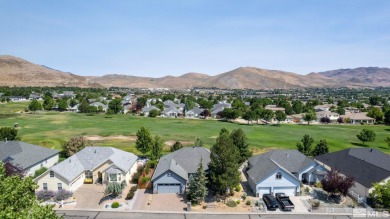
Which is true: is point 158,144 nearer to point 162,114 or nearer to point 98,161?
point 98,161

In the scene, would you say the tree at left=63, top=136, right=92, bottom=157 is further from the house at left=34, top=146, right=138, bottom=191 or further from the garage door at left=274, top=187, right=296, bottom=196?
the garage door at left=274, top=187, right=296, bottom=196

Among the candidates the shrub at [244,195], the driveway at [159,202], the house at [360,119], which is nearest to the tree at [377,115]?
the house at [360,119]

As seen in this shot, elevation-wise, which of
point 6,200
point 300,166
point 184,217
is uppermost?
point 6,200

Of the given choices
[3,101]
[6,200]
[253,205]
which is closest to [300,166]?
[253,205]

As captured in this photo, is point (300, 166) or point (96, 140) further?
point (96, 140)

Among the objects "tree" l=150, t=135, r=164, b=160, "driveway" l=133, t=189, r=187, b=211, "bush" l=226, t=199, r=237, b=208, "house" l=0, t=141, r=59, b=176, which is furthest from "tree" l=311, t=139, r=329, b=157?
"house" l=0, t=141, r=59, b=176

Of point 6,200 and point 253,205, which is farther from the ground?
point 6,200

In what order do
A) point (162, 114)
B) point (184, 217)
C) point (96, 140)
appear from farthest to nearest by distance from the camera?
point (162, 114) → point (96, 140) → point (184, 217)
